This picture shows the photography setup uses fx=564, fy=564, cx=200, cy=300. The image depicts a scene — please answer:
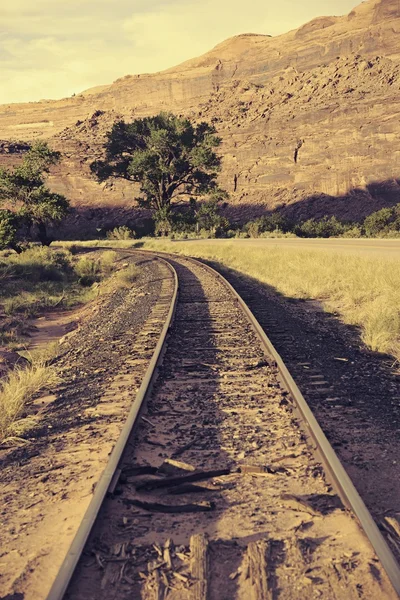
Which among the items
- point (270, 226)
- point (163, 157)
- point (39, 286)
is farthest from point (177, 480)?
point (270, 226)

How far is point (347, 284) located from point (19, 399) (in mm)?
11466

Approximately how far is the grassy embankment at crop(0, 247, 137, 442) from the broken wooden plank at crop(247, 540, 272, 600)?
3294 mm

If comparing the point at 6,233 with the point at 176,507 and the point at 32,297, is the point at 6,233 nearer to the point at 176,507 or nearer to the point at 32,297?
the point at 32,297

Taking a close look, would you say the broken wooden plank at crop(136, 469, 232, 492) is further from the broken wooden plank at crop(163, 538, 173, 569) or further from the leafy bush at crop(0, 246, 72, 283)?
the leafy bush at crop(0, 246, 72, 283)

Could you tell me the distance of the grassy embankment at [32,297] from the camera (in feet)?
21.3

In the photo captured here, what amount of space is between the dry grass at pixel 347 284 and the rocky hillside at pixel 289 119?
2066 inches

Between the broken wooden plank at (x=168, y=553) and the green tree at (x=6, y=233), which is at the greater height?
the green tree at (x=6, y=233)

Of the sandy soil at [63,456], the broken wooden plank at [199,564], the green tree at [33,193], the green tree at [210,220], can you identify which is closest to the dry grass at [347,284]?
the sandy soil at [63,456]

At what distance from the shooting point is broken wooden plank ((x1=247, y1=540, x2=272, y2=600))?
9.56 feet

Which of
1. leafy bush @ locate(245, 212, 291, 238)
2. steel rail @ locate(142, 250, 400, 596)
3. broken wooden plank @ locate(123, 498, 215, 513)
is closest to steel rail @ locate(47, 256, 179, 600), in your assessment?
broken wooden plank @ locate(123, 498, 215, 513)

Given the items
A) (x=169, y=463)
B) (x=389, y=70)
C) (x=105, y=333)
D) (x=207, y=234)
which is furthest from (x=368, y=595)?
(x=389, y=70)

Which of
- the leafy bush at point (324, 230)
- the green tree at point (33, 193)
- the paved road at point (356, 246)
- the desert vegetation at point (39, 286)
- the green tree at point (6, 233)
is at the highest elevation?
the green tree at point (33, 193)

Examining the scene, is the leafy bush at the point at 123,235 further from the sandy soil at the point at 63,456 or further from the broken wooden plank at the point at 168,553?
the broken wooden plank at the point at 168,553

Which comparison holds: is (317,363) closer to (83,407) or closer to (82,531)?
(83,407)
